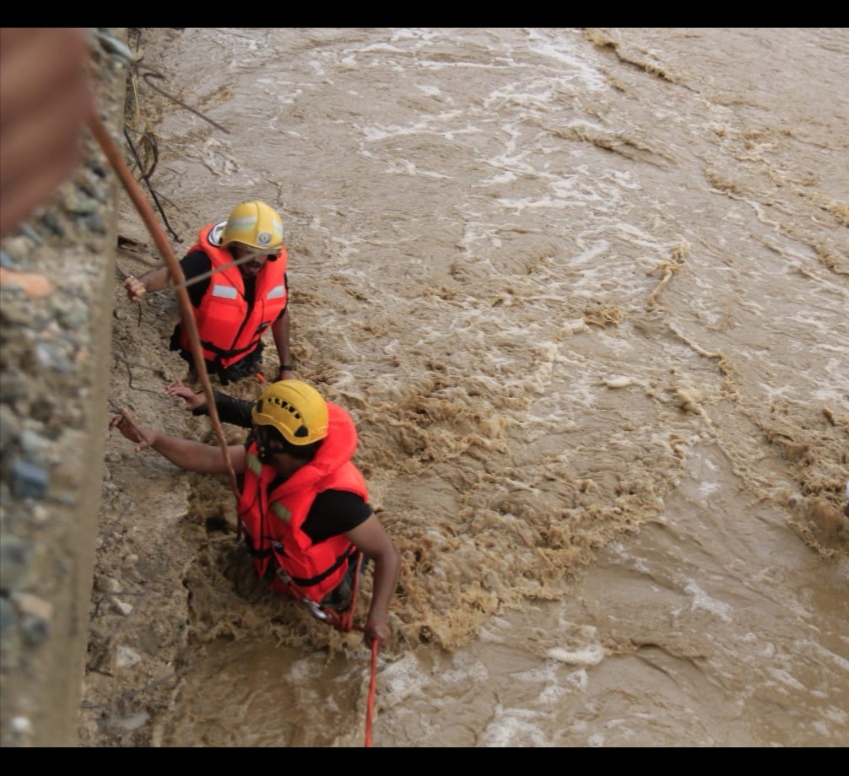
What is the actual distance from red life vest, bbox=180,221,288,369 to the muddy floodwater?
36 centimetres

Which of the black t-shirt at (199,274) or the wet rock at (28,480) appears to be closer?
the wet rock at (28,480)

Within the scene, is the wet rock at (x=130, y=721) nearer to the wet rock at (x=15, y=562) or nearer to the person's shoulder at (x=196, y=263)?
the wet rock at (x=15, y=562)

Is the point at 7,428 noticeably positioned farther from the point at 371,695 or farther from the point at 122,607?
the point at 371,695

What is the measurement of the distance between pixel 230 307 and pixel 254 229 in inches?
18.4

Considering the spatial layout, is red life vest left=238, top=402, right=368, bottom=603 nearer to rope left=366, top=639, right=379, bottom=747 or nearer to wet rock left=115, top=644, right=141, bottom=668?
rope left=366, top=639, right=379, bottom=747

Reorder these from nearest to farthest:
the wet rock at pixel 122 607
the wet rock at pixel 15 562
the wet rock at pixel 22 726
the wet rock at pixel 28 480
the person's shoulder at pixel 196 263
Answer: the wet rock at pixel 22 726 → the wet rock at pixel 15 562 → the wet rock at pixel 28 480 → the wet rock at pixel 122 607 → the person's shoulder at pixel 196 263

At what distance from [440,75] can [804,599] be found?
7.96 metres

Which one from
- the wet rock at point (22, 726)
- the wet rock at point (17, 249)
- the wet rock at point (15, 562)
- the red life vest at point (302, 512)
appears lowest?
the red life vest at point (302, 512)

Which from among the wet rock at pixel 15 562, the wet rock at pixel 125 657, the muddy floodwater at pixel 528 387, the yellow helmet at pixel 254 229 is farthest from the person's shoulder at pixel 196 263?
the wet rock at pixel 15 562

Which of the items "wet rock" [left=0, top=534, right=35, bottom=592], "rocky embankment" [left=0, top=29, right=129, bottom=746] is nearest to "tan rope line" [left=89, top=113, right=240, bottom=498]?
"rocky embankment" [left=0, top=29, right=129, bottom=746]

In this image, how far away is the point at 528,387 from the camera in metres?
6.33

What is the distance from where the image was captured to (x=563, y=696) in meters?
4.15

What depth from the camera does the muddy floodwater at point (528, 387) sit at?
4117mm

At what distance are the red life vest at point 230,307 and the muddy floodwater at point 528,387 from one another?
0.36 metres
